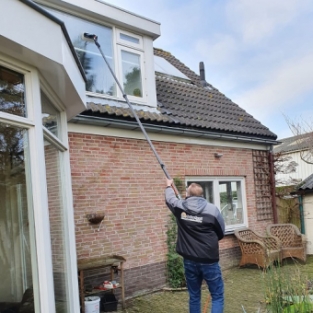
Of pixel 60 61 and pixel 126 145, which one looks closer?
pixel 60 61

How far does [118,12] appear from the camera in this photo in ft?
23.8

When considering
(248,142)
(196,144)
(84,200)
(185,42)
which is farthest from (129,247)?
(185,42)

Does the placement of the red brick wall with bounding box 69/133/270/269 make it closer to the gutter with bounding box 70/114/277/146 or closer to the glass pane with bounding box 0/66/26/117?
the gutter with bounding box 70/114/277/146

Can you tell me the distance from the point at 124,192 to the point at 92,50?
115 inches

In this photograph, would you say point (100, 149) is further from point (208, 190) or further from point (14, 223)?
point (208, 190)

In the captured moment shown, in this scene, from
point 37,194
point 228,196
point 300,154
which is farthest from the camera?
point 300,154

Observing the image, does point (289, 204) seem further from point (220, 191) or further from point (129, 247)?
point (129, 247)

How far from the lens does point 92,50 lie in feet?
22.9

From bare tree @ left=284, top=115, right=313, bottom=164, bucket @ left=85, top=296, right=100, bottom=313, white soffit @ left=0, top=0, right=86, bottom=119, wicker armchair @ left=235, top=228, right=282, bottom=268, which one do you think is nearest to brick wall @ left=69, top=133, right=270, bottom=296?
bucket @ left=85, top=296, right=100, bottom=313

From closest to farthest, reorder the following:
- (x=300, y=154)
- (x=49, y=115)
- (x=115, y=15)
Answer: (x=49, y=115), (x=115, y=15), (x=300, y=154)

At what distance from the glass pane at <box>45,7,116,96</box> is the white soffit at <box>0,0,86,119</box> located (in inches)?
124

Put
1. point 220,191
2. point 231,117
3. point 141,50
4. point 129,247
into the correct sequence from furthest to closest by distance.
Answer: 1. point 231,117
2. point 220,191
3. point 141,50
4. point 129,247

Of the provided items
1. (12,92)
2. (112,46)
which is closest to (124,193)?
(112,46)

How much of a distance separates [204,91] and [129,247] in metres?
5.73
